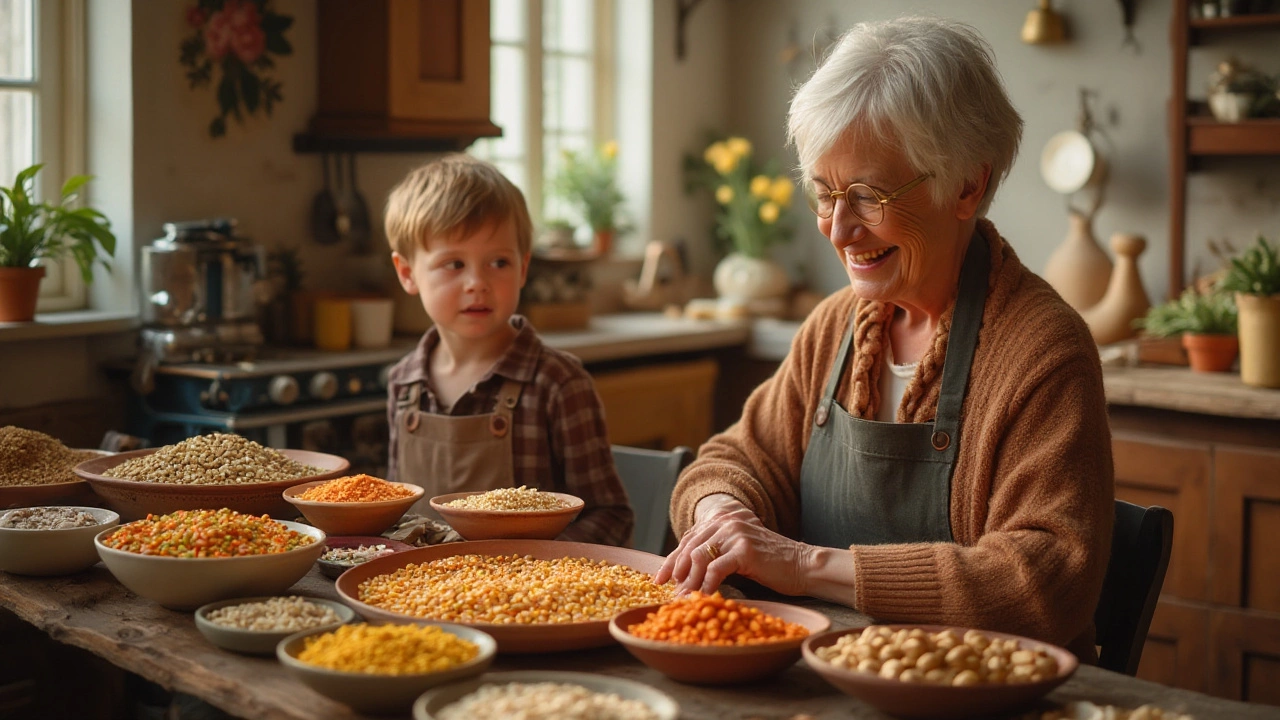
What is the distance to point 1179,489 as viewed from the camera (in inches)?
130

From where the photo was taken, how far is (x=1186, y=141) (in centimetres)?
402

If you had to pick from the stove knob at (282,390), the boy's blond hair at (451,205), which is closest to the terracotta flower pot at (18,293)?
the stove knob at (282,390)

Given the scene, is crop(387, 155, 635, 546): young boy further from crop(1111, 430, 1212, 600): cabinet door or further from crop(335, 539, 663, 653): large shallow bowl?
crop(1111, 430, 1212, 600): cabinet door

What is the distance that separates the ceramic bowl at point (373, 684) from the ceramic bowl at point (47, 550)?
0.59 meters

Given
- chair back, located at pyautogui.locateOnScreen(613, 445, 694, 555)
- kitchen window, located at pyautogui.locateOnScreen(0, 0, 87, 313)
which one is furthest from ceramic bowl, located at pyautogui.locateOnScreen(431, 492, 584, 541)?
kitchen window, located at pyautogui.locateOnScreen(0, 0, 87, 313)

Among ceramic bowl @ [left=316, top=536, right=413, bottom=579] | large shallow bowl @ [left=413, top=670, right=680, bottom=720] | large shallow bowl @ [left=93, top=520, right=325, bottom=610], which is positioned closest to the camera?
large shallow bowl @ [left=413, top=670, right=680, bottom=720]

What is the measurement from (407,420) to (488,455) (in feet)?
0.59

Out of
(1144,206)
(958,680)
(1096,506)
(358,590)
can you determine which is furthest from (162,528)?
(1144,206)

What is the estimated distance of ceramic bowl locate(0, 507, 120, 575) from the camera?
1707 mm

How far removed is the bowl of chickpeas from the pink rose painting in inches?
114

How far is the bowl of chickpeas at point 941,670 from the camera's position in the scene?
48.1 inches

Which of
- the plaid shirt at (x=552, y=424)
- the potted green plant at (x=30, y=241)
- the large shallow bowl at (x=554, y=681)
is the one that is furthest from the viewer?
the potted green plant at (x=30, y=241)

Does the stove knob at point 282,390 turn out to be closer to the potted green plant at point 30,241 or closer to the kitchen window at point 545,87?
the potted green plant at point 30,241

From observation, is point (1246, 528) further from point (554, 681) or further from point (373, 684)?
point (373, 684)
